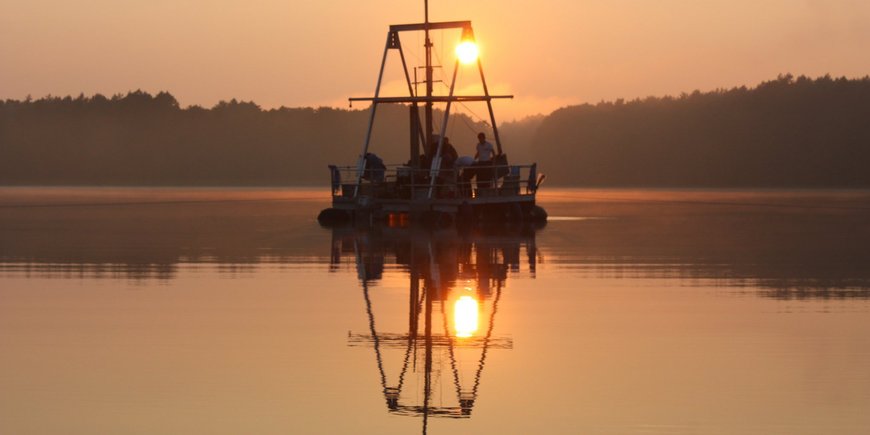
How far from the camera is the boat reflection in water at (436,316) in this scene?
11.1m

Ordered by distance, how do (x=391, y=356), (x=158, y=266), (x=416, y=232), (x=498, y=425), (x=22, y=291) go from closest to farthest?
(x=498, y=425) → (x=391, y=356) → (x=22, y=291) → (x=158, y=266) → (x=416, y=232)

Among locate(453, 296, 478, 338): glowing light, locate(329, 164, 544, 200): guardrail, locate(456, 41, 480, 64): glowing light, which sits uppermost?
locate(456, 41, 480, 64): glowing light

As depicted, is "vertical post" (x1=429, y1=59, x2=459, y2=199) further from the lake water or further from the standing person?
the lake water

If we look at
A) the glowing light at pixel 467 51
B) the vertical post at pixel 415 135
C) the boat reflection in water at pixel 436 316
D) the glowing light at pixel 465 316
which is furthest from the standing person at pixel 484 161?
the glowing light at pixel 465 316

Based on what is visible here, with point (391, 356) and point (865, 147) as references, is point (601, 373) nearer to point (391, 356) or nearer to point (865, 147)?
point (391, 356)

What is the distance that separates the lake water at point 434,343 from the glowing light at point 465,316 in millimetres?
41

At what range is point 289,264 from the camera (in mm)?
25031

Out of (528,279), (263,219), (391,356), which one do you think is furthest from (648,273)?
(263,219)

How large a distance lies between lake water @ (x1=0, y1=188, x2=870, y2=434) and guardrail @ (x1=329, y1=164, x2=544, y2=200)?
13508 mm

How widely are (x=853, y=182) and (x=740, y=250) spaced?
16138 centimetres

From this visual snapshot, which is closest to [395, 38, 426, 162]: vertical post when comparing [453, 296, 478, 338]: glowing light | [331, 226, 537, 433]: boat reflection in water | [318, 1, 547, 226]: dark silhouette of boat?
[318, 1, 547, 226]: dark silhouette of boat

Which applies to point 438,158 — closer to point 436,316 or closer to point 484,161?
point 484,161

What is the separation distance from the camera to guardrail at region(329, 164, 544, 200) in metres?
41.5

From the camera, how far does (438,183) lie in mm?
42438
